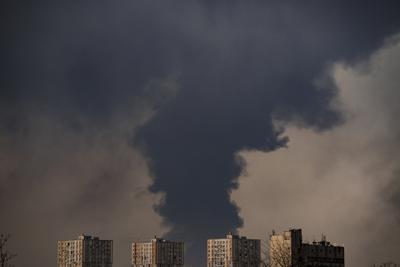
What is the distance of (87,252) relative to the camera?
105938mm

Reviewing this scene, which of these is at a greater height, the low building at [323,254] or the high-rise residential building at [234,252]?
the high-rise residential building at [234,252]

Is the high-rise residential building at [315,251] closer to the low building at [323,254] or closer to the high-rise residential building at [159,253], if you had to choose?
the low building at [323,254]

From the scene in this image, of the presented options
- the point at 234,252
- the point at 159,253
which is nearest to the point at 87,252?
the point at 159,253

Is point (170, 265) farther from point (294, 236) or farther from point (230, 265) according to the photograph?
point (294, 236)

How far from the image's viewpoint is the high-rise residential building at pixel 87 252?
105312 millimetres

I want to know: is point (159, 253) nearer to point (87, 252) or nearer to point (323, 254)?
point (87, 252)

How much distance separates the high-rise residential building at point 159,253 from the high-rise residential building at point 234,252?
160 inches

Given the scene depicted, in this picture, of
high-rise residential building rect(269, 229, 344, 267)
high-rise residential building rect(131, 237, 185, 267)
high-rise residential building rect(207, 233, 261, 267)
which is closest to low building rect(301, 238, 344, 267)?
high-rise residential building rect(269, 229, 344, 267)

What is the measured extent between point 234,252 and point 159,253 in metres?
9.72

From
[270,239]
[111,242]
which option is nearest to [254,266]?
[111,242]

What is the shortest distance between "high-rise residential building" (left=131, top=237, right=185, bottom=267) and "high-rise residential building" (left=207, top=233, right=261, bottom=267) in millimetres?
4063

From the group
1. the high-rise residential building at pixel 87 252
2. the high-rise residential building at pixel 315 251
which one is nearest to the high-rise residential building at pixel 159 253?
the high-rise residential building at pixel 87 252

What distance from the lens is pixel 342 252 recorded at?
269 ft

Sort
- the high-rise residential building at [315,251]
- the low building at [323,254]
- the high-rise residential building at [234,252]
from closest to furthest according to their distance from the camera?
the high-rise residential building at [315,251] → the low building at [323,254] → the high-rise residential building at [234,252]
